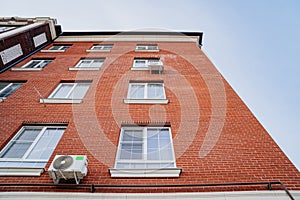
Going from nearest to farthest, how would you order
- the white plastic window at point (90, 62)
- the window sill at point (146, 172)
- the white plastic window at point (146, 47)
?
the window sill at point (146, 172) → the white plastic window at point (90, 62) → the white plastic window at point (146, 47)

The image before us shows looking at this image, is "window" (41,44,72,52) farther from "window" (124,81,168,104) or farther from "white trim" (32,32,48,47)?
"window" (124,81,168,104)

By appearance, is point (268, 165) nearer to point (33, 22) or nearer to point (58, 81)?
point (58, 81)

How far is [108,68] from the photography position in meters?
10.3

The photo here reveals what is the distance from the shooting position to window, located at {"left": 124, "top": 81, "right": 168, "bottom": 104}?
24.6 ft

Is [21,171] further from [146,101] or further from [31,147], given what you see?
[146,101]

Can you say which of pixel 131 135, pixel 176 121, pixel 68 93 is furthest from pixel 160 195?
pixel 68 93

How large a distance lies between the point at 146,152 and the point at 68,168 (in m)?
2.04

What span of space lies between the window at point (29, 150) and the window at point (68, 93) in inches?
52.1

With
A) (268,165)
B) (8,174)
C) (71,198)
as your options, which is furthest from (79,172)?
(268,165)

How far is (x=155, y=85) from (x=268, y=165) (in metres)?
5.35

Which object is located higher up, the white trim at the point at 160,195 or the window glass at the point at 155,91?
the window glass at the point at 155,91

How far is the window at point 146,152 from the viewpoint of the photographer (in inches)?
189

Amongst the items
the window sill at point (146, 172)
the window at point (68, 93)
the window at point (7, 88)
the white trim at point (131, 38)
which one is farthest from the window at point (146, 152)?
the white trim at point (131, 38)

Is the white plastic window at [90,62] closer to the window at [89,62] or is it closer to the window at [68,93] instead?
the window at [89,62]
